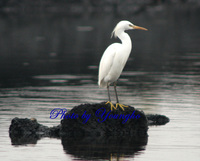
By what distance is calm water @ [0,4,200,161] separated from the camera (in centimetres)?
1179

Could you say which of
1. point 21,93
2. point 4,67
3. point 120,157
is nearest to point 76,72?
point 4,67

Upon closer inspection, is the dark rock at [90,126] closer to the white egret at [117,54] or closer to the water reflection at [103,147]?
the water reflection at [103,147]

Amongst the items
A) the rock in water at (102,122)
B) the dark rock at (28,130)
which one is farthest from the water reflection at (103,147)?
the dark rock at (28,130)

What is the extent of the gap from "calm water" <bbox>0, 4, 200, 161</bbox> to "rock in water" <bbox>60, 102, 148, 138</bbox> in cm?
48

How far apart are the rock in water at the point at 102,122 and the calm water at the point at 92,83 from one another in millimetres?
481

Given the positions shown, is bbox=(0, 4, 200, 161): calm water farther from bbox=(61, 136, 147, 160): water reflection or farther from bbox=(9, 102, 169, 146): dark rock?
bbox=(9, 102, 169, 146): dark rock

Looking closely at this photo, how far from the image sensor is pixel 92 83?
2092 cm

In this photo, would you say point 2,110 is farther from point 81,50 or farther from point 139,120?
point 81,50

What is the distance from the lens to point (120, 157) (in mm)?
11086

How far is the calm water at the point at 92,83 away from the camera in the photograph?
1179cm

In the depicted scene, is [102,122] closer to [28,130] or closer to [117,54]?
[117,54]

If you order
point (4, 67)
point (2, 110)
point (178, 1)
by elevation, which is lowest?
point (178, 1)

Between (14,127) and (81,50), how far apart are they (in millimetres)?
21208

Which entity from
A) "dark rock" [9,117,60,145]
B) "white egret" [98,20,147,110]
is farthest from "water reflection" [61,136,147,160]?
"white egret" [98,20,147,110]
